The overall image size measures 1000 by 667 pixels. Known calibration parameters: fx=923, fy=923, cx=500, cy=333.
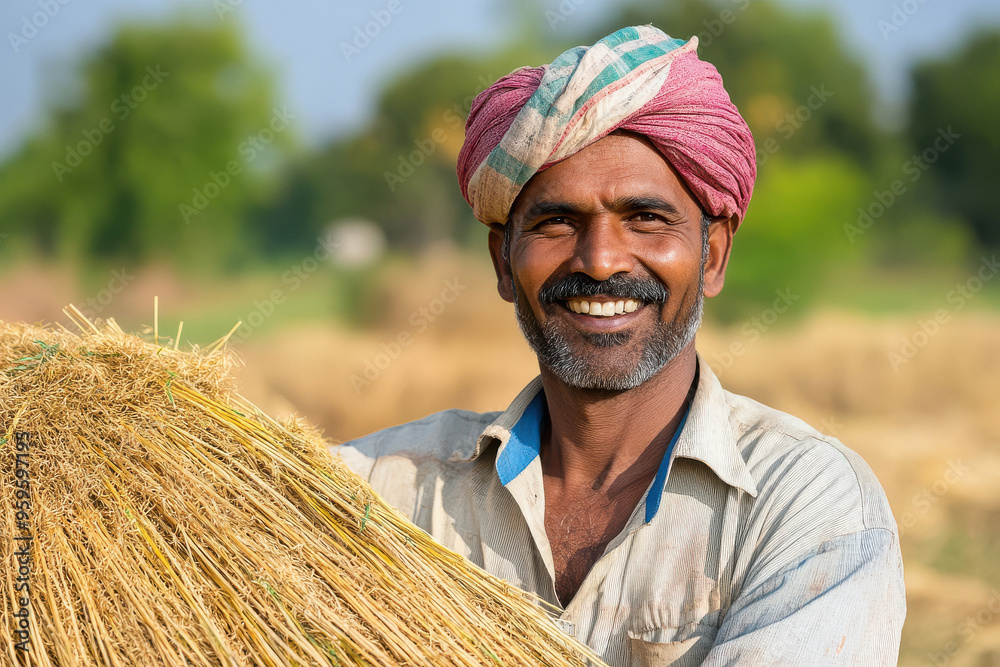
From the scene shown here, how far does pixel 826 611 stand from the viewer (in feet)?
5.63

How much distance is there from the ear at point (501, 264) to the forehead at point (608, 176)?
0.94 ft

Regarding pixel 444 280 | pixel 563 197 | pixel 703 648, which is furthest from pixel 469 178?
pixel 444 280

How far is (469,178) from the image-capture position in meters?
2.46

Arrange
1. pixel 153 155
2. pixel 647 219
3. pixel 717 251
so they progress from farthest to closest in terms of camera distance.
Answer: pixel 153 155 → pixel 717 251 → pixel 647 219

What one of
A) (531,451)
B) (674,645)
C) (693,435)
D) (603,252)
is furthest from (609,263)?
(674,645)

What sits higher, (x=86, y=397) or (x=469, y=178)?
(x=469, y=178)

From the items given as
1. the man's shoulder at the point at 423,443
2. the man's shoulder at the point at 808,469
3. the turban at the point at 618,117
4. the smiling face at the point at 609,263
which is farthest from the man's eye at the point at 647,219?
the man's shoulder at the point at 423,443

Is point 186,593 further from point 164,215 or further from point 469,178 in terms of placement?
point 164,215

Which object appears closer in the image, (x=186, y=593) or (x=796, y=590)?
(x=186, y=593)

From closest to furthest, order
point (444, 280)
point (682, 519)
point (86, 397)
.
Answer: point (86, 397) < point (682, 519) < point (444, 280)

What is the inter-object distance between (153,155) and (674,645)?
12.4 metres

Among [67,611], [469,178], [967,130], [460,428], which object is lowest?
[67,611]

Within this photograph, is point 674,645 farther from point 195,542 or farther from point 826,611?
point 195,542

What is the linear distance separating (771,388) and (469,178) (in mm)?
7052
